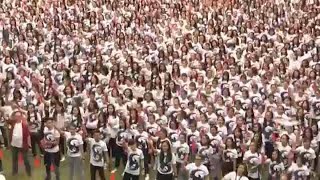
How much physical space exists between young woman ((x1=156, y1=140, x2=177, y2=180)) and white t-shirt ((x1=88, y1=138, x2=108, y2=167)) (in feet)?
3.39

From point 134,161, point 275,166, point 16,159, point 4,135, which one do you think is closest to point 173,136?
point 134,161

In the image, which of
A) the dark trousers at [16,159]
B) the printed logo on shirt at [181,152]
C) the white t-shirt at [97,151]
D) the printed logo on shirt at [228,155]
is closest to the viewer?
the white t-shirt at [97,151]

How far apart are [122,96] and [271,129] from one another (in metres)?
3.24

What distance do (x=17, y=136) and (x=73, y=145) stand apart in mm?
1163

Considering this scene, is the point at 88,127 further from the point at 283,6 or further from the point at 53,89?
the point at 283,6

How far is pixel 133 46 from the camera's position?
18031 mm

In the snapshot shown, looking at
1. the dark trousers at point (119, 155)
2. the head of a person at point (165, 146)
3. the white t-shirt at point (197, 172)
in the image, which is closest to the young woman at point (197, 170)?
the white t-shirt at point (197, 172)

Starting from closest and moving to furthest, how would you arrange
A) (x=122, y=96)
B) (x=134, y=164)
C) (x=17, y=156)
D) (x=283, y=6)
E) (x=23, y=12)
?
(x=134, y=164) → (x=17, y=156) → (x=122, y=96) → (x=23, y=12) → (x=283, y=6)

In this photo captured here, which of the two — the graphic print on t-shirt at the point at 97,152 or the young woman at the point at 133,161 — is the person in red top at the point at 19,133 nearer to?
the graphic print on t-shirt at the point at 97,152

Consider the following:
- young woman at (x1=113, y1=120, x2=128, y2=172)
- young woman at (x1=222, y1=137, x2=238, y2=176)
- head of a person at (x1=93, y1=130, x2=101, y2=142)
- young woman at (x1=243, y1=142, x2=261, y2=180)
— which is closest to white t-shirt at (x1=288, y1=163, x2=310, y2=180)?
young woman at (x1=243, y1=142, x2=261, y2=180)

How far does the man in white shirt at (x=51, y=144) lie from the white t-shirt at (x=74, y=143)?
0.24 m

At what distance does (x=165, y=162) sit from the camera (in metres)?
12.1

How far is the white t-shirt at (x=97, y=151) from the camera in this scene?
12.4 meters

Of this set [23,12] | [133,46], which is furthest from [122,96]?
[23,12]
